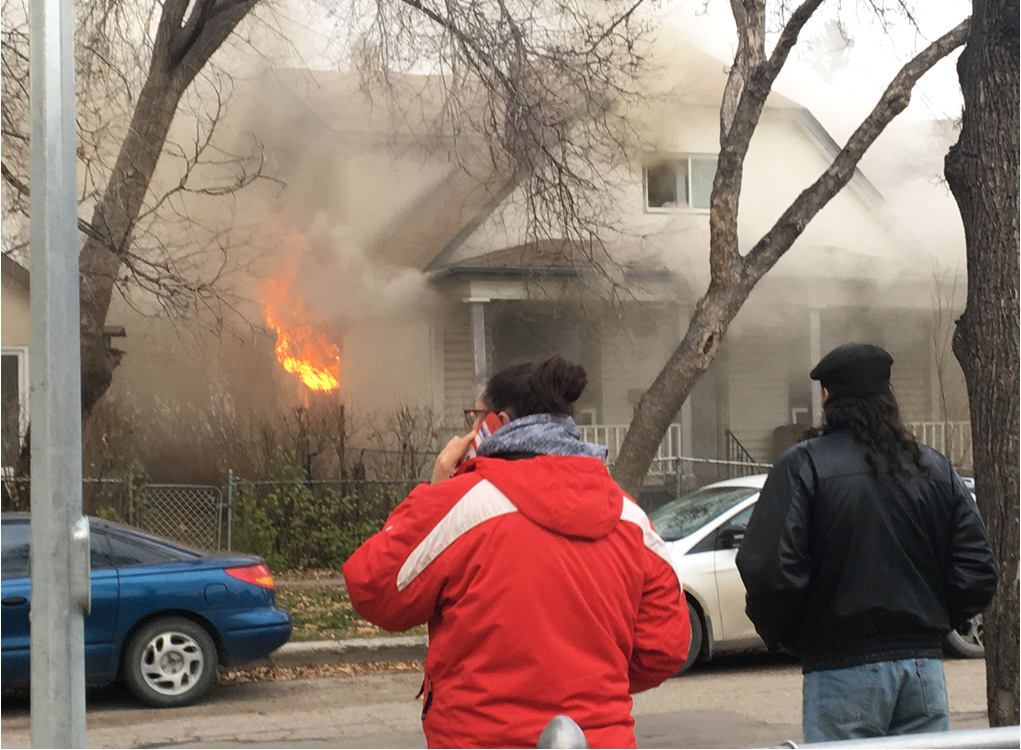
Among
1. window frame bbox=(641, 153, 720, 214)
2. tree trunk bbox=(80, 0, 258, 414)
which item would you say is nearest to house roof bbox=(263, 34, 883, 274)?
window frame bbox=(641, 153, 720, 214)

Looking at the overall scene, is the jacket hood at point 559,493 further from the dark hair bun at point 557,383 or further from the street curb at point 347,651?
the street curb at point 347,651

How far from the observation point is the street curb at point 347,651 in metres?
9.11

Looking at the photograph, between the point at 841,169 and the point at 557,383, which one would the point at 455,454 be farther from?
the point at 841,169

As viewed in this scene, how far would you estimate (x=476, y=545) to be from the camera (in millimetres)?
2264

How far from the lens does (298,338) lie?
55.6ft

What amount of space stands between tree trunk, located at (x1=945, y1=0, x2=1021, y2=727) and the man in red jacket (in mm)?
2916

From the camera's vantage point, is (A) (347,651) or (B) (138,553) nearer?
(B) (138,553)

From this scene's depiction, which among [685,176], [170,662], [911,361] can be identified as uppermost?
[685,176]

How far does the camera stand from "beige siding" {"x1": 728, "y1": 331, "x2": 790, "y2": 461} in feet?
65.6

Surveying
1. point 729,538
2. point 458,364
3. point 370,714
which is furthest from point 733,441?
point 370,714

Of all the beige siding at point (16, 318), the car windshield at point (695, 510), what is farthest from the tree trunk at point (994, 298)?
the beige siding at point (16, 318)

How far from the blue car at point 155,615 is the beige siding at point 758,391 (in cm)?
1344

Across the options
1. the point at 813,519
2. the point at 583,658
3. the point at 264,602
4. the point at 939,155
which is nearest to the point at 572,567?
the point at 583,658

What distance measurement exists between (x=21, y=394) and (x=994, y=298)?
13.8 metres
